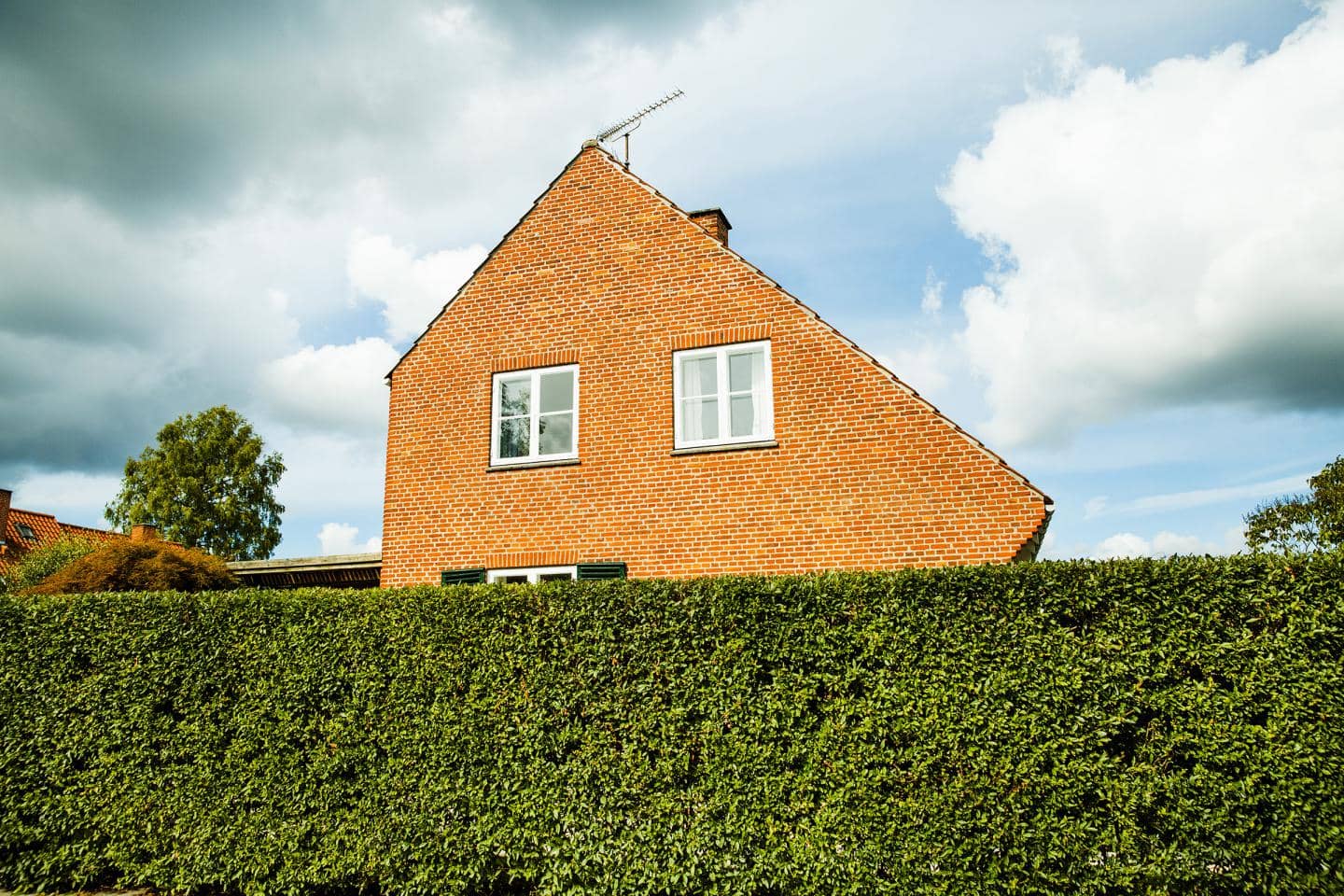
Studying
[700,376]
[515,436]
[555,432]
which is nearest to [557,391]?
[555,432]

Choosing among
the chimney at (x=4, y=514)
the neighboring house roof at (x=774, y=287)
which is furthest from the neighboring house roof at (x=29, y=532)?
the neighboring house roof at (x=774, y=287)

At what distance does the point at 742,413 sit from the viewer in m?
12.1

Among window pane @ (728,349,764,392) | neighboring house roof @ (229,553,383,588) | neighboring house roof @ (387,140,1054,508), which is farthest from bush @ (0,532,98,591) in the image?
window pane @ (728,349,764,392)

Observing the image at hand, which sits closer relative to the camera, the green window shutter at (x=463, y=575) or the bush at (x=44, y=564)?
the green window shutter at (x=463, y=575)

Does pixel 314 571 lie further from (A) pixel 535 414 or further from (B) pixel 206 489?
(B) pixel 206 489

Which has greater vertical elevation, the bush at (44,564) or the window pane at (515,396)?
the window pane at (515,396)

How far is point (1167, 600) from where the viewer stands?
6.20 m

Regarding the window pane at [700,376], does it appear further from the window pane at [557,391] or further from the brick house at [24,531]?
the brick house at [24,531]

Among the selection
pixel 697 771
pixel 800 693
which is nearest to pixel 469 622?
pixel 697 771

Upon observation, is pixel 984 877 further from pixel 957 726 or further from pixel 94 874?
pixel 94 874

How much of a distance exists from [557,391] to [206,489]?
30640 mm

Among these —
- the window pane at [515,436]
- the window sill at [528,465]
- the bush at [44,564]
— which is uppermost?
the window pane at [515,436]

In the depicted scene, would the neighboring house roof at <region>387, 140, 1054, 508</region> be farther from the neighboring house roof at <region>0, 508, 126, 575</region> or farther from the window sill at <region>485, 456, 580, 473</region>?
the neighboring house roof at <region>0, 508, 126, 575</region>

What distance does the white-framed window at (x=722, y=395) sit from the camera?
12.0m
